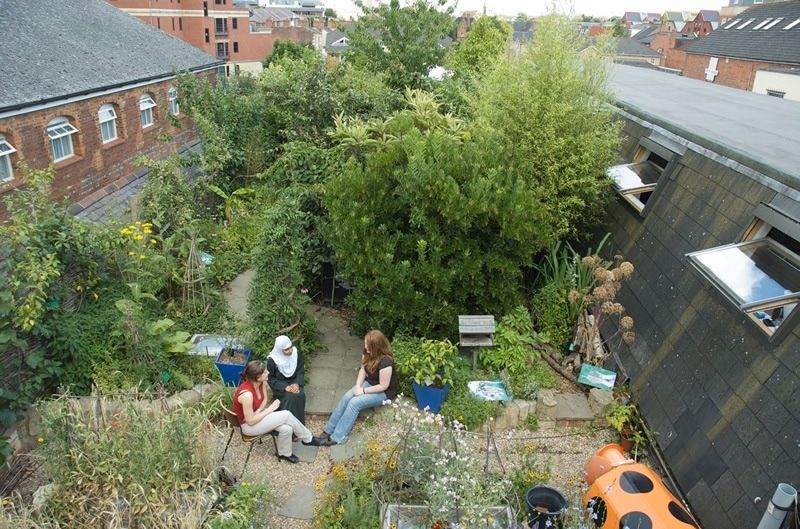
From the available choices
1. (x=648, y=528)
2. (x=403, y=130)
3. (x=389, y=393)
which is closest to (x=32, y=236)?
(x=389, y=393)

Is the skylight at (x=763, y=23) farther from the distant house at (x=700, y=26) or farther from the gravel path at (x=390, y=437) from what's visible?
the gravel path at (x=390, y=437)

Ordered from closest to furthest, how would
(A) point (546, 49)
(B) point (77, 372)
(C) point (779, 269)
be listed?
(C) point (779, 269) < (B) point (77, 372) < (A) point (546, 49)

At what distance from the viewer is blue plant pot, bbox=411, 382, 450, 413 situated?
20.6 ft

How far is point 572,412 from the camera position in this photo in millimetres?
6391

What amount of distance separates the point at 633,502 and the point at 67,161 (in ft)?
48.6

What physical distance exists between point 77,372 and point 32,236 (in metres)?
1.62

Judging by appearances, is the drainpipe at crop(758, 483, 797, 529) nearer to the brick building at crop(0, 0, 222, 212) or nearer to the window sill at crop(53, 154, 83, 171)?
the brick building at crop(0, 0, 222, 212)

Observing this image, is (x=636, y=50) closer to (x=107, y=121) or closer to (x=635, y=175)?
(x=107, y=121)

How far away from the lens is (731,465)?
447cm

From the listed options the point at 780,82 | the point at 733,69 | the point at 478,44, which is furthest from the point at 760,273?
the point at 733,69

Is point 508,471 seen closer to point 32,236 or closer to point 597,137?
point 597,137

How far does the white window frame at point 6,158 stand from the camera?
1132cm

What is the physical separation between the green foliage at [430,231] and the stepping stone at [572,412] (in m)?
1.45

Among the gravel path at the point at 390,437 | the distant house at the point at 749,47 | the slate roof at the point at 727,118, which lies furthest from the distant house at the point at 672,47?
the gravel path at the point at 390,437
